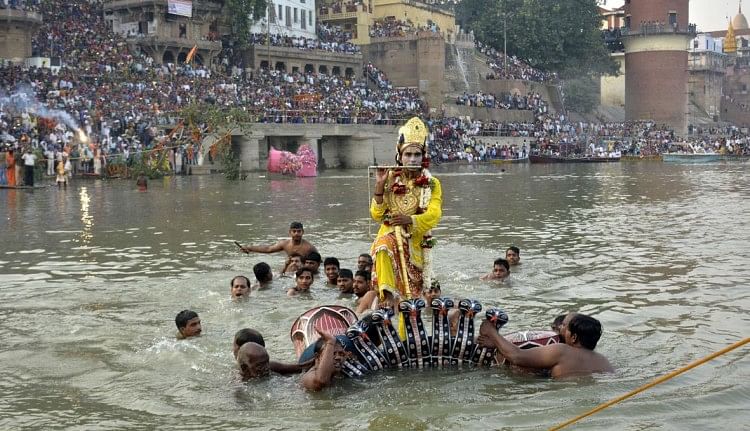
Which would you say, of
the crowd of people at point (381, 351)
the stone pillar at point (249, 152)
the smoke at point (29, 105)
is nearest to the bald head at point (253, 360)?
the crowd of people at point (381, 351)

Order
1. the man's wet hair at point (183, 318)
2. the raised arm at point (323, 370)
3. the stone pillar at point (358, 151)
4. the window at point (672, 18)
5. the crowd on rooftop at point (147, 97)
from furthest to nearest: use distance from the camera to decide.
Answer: the window at point (672, 18) → the stone pillar at point (358, 151) → the crowd on rooftop at point (147, 97) → the man's wet hair at point (183, 318) → the raised arm at point (323, 370)

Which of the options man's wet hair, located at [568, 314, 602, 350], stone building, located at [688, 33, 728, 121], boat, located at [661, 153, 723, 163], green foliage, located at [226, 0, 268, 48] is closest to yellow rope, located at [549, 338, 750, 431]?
man's wet hair, located at [568, 314, 602, 350]

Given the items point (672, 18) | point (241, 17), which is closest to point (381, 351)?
point (241, 17)

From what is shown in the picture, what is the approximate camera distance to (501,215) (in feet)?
63.8

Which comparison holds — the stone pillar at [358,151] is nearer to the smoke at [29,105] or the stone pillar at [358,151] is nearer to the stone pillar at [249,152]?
the stone pillar at [249,152]

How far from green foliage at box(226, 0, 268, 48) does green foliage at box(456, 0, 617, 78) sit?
2543 cm

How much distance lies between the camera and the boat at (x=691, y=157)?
2192 inches

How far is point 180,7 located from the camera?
155 feet

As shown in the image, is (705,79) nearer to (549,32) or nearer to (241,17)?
(549,32)

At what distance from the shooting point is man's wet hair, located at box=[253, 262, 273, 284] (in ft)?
35.5

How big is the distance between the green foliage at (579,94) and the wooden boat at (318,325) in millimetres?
71604

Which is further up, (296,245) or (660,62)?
(660,62)

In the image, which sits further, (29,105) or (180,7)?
(180,7)

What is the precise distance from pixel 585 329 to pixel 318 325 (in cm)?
206
